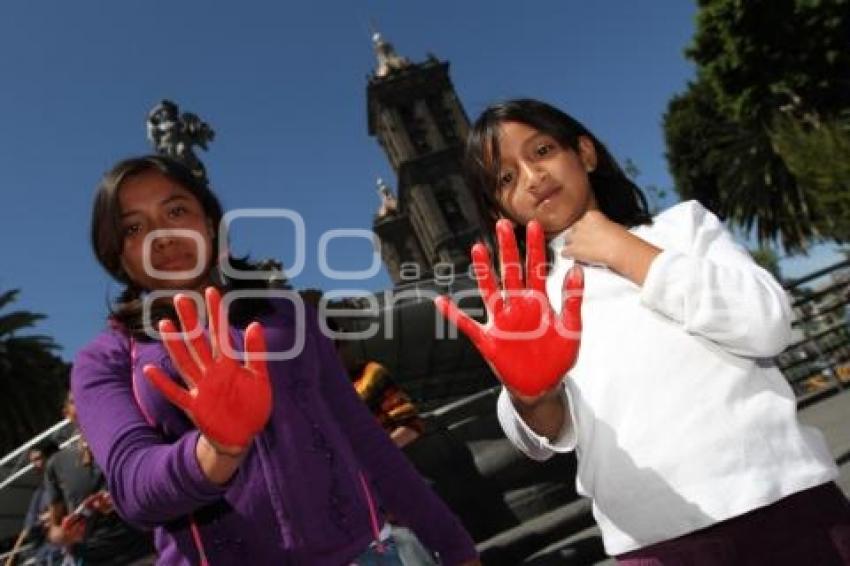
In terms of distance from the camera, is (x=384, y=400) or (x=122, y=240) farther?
(x=384, y=400)

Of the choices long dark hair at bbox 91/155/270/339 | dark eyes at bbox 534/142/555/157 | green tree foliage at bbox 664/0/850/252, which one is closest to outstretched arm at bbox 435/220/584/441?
dark eyes at bbox 534/142/555/157

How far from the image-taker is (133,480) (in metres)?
1.08

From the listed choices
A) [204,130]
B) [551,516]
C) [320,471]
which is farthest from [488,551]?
[204,130]

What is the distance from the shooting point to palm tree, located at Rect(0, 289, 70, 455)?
18562mm

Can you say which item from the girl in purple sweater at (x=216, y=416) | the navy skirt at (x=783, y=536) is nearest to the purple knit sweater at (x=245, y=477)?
the girl in purple sweater at (x=216, y=416)

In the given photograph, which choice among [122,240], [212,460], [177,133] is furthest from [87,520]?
[177,133]

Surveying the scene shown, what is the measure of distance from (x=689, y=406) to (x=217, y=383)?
32.4 inches

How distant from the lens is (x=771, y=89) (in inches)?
828

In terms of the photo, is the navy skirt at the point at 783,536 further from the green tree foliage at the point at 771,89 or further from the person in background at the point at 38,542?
the green tree foliage at the point at 771,89

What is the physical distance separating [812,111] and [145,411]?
2401 cm

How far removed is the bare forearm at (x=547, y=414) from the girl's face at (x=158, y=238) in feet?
2.50

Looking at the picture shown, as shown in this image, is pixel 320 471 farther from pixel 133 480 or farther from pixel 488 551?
pixel 488 551

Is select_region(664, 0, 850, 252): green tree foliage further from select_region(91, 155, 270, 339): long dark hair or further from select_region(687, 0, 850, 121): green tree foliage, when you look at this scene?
select_region(91, 155, 270, 339): long dark hair

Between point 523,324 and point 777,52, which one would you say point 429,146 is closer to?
point 777,52
